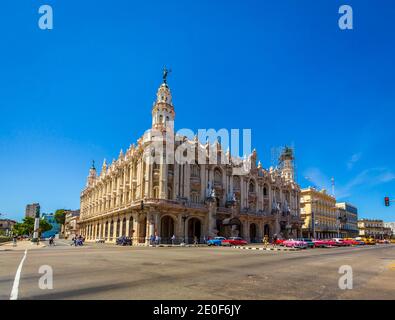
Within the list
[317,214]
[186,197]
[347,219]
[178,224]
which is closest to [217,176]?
[186,197]

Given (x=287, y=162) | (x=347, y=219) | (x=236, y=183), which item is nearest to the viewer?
(x=236, y=183)

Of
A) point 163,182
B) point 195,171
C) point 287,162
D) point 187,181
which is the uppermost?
point 287,162

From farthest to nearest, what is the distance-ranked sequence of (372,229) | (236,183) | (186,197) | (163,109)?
(372,229), (236,183), (163,109), (186,197)

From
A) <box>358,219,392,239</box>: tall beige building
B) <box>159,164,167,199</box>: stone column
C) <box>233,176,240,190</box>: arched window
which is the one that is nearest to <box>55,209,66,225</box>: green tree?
<box>233,176,240,190</box>: arched window

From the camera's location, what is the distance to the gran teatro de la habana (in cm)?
4706

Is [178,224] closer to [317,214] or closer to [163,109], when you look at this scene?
[163,109]

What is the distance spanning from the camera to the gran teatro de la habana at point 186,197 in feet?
154

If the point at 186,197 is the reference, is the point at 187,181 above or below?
above

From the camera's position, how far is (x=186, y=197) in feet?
164

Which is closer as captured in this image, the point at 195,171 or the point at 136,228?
the point at 136,228

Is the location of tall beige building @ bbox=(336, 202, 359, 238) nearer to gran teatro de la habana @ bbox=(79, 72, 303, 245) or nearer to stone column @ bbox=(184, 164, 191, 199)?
gran teatro de la habana @ bbox=(79, 72, 303, 245)

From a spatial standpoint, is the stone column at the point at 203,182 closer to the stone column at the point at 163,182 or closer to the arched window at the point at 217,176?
the arched window at the point at 217,176
